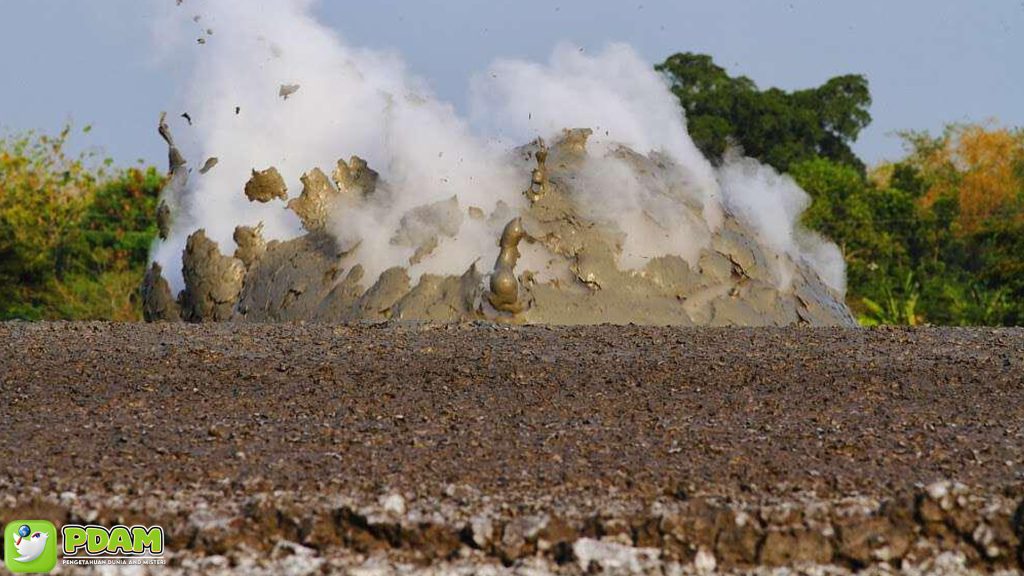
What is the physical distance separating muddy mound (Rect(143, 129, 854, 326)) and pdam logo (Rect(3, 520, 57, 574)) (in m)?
4.52

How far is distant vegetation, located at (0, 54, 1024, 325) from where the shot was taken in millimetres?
23594

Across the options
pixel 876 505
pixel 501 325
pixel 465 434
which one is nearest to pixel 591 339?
pixel 501 325

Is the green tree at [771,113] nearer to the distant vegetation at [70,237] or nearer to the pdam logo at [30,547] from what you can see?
the distant vegetation at [70,237]

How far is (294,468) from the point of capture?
15.3ft

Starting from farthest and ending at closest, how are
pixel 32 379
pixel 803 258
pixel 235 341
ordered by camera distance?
1. pixel 803 258
2. pixel 235 341
3. pixel 32 379

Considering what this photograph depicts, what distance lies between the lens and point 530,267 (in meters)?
8.68

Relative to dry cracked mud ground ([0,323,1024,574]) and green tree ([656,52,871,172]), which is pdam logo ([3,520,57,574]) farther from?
green tree ([656,52,871,172])

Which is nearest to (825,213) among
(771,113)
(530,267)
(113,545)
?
(771,113)

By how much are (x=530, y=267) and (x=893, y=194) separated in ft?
85.9

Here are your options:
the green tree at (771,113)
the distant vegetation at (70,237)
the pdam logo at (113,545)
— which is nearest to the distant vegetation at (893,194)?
the green tree at (771,113)

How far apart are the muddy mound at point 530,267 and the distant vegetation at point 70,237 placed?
11.4 m

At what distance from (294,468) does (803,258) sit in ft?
20.6

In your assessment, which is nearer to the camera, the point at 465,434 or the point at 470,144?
the point at 465,434

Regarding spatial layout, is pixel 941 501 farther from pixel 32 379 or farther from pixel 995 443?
pixel 32 379
